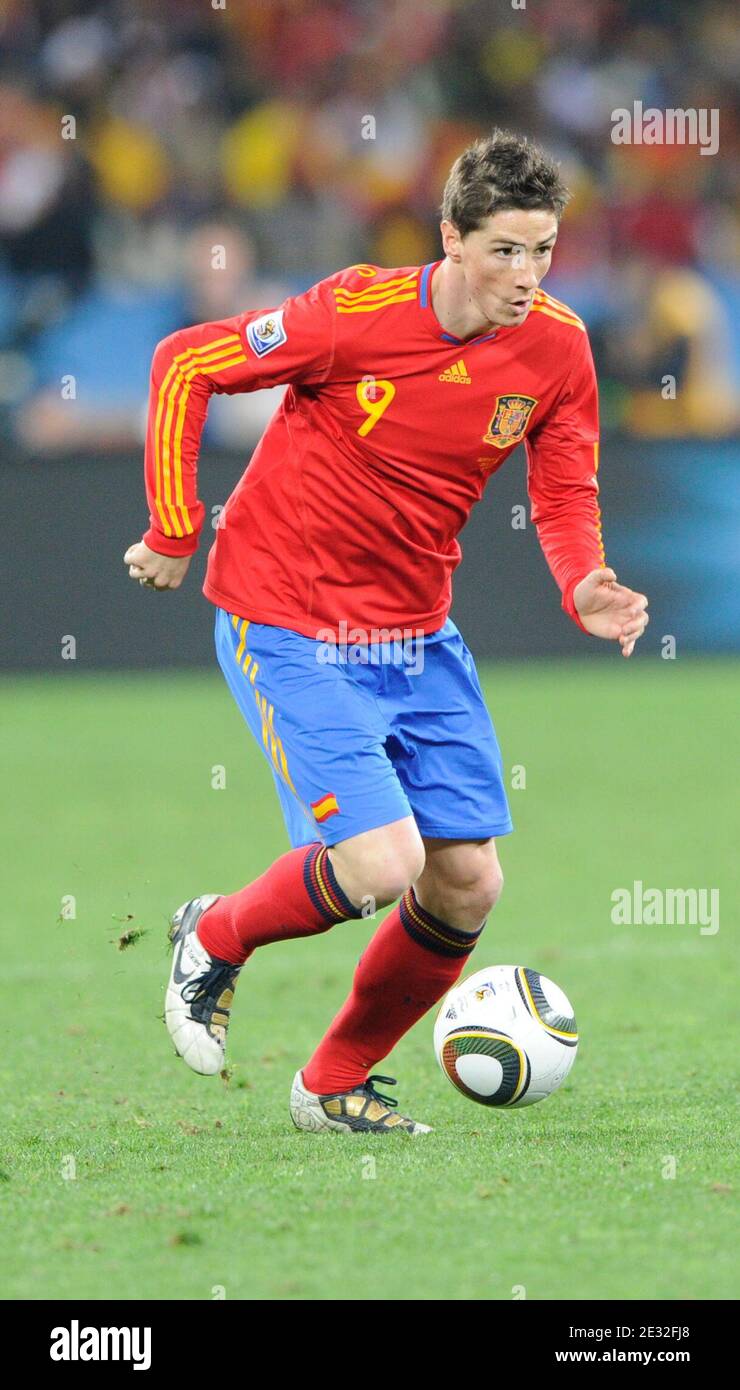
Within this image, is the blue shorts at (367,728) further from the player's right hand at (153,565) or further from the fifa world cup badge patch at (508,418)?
the fifa world cup badge patch at (508,418)

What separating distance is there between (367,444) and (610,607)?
693 mm

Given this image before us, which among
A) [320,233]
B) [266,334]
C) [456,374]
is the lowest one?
[320,233]

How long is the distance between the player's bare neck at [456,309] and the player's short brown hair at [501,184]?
0.56 ft

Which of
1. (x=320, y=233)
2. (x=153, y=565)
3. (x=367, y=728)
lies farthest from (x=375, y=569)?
(x=320, y=233)

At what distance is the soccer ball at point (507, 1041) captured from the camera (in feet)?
15.0

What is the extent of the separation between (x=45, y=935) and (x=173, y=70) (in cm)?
993

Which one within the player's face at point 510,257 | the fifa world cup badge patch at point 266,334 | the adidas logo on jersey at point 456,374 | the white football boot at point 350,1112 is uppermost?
the player's face at point 510,257

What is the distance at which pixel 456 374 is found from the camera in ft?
15.0

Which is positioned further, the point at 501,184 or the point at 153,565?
the point at 153,565

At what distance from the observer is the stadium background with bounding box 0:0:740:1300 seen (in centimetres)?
384

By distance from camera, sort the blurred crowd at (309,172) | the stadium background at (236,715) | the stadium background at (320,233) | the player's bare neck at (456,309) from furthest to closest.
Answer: the blurred crowd at (309,172) < the stadium background at (320,233) < the player's bare neck at (456,309) < the stadium background at (236,715)
